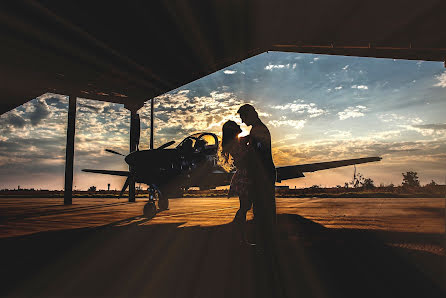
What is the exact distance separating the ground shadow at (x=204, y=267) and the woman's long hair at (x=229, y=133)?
170cm

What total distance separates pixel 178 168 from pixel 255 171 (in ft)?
20.4

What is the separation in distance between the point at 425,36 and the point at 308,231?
12.8 m

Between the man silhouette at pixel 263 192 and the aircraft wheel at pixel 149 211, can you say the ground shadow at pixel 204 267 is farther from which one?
the aircraft wheel at pixel 149 211

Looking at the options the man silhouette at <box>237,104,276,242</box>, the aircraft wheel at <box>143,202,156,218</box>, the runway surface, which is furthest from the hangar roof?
the runway surface

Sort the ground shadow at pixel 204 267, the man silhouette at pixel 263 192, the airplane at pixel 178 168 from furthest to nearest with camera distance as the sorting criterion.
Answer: the airplane at pixel 178 168, the man silhouette at pixel 263 192, the ground shadow at pixel 204 267

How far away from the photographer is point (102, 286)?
10.0 feet

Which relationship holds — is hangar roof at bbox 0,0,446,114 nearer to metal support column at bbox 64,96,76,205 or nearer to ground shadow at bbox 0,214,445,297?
metal support column at bbox 64,96,76,205

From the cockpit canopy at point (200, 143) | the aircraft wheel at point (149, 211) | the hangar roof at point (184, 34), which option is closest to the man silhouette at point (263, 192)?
the cockpit canopy at point (200, 143)

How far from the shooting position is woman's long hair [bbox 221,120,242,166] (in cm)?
405

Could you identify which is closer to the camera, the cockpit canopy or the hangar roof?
the cockpit canopy

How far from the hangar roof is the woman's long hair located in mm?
9151

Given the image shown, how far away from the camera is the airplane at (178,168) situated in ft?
30.6

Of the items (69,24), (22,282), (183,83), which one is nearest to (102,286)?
(22,282)

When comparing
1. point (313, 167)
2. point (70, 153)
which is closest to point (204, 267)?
point (313, 167)
